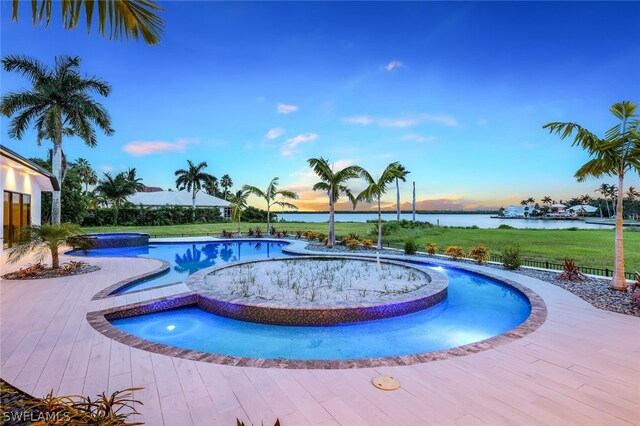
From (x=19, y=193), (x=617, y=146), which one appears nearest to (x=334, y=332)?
(x=617, y=146)

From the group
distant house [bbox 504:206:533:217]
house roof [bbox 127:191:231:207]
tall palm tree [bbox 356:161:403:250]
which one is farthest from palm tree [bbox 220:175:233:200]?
distant house [bbox 504:206:533:217]

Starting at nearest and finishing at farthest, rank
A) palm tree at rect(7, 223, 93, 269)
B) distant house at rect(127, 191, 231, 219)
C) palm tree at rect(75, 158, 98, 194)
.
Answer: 1. palm tree at rect(7, 223, 93, 269)
2. distant house at rect(127, 191, 231, 219)
3. palm tree at rect(75, 158, 98, 194)

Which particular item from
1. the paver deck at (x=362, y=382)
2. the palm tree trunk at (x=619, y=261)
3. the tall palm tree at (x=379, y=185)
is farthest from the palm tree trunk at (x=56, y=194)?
the palm tree trunk at (x=619, y=261)

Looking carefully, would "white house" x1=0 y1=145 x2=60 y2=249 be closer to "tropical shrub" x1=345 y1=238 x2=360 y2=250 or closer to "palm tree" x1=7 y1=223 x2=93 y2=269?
"palm tree" x1=7 y1=223 x2=93 y2=269

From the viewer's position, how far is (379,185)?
1470cm

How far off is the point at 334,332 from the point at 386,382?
247 centimetres

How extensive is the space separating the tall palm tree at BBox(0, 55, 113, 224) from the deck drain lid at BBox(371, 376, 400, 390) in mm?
19843

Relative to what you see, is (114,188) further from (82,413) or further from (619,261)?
(619,261)

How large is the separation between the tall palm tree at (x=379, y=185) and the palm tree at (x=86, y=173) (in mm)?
51890

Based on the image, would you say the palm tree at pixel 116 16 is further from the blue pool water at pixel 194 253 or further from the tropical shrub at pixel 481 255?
the tropical shrub at pixel 481 255

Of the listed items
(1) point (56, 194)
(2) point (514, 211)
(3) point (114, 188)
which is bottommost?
(1) point (56, 194)

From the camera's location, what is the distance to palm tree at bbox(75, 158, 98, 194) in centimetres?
4938

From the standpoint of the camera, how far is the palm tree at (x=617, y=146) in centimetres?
681

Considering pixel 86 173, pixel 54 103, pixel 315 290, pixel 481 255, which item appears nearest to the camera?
pixel 315 290
